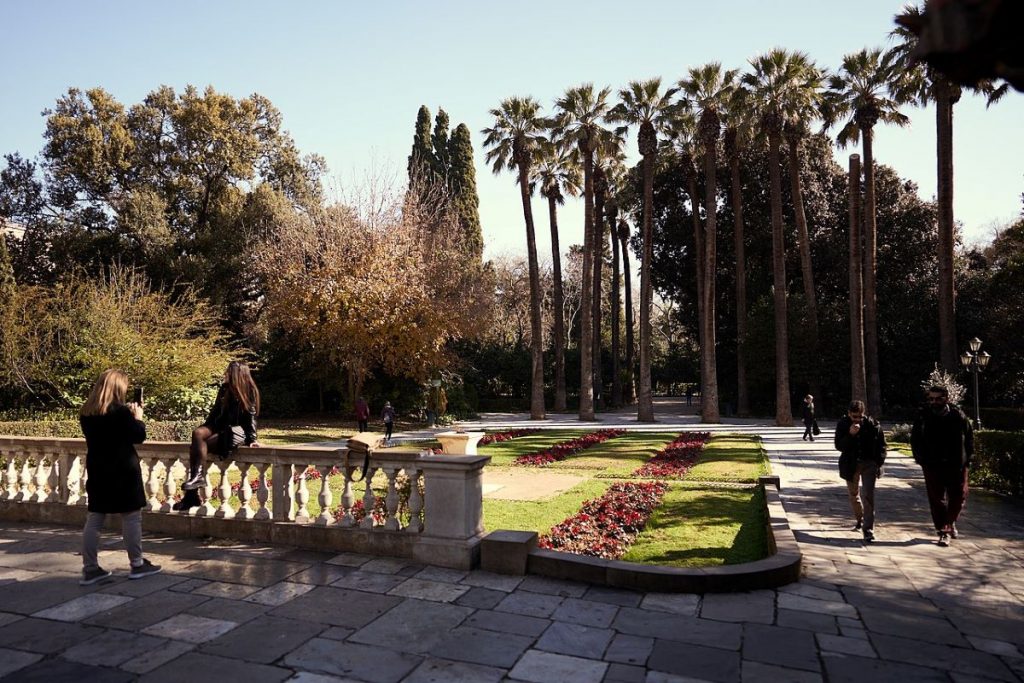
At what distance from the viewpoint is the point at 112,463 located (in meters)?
5.46

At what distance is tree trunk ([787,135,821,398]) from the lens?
3056cm

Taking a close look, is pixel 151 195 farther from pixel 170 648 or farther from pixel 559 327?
pixel 170 648

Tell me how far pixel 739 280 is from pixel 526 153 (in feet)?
43.3

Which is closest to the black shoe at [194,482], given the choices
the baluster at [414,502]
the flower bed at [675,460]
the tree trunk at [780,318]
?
the baluster at [414,502]

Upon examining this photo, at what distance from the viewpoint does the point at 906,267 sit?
3603cm

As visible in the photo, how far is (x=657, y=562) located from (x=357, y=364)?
2237 cm

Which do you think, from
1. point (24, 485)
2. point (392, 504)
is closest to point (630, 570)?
point (392, 504)

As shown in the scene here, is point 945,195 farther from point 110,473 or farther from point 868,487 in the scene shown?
point 110,473

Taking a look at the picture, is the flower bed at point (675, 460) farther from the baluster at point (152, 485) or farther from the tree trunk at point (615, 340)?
the tree trunk at point (615, 340)

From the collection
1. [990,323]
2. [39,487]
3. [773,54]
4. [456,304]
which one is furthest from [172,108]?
[990,323]

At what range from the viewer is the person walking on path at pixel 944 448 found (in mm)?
7277

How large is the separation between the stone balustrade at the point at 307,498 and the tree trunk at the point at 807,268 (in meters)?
29.2

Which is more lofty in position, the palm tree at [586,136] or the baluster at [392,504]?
the palm tree at [586,136]

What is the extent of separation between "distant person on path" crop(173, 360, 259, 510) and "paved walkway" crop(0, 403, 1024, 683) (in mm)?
836
